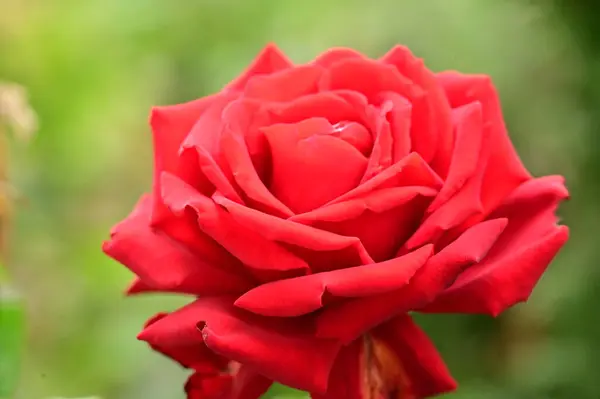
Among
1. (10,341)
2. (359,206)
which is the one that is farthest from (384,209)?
(10,341)

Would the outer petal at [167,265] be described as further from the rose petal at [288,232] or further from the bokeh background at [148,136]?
the bokeh background at [148,136]

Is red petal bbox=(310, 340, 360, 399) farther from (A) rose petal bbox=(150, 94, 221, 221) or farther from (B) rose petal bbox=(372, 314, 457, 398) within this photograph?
(A) rose petal bbox=(150, 94, 221, 221)

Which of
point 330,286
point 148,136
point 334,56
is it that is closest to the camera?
point 330,286

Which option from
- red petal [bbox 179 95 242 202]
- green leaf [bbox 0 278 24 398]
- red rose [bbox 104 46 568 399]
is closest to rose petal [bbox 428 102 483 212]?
red rose [bbox 104 46 568 399]

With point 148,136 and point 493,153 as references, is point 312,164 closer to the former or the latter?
point 493,153

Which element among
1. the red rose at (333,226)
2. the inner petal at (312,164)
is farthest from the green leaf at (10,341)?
the inner petal at (312,164)
